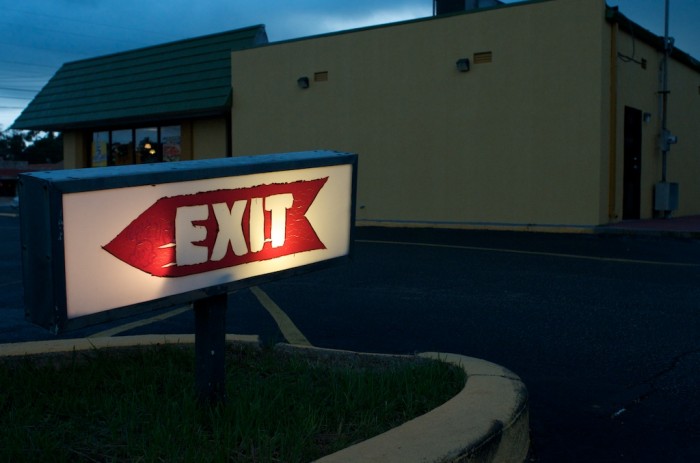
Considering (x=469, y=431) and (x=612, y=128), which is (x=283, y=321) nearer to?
(x=469, y=431)

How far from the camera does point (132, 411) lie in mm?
3391

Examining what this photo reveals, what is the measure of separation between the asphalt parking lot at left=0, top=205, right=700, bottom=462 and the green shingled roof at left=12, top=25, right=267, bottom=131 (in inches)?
469

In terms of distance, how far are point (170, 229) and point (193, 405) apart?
2.81 ft

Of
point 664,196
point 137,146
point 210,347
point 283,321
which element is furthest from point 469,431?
point 137,146

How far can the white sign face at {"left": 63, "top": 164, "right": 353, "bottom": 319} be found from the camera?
2.79 m

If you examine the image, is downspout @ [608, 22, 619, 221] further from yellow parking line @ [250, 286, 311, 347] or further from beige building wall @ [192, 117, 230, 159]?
beige building wall @ [192, 117, 230, 159]

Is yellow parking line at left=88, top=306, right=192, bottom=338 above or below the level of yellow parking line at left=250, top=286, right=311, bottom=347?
below

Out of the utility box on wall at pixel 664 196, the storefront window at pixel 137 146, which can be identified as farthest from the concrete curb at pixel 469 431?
the storefront window at pixel 137 146

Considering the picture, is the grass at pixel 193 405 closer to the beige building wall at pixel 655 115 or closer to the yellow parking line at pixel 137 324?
the yellow parking line at pixel 137 324

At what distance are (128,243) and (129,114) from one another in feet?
73.8

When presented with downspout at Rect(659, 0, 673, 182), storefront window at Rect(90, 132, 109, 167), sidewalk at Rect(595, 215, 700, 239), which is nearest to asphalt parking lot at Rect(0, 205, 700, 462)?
sidewalk at Rect(595, 215, 700, 239)

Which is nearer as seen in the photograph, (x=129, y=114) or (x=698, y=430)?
(x=698, y=430)

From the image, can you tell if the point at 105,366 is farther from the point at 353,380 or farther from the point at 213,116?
the point at 213,116

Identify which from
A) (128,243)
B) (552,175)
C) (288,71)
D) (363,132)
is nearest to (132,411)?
(128,243)
